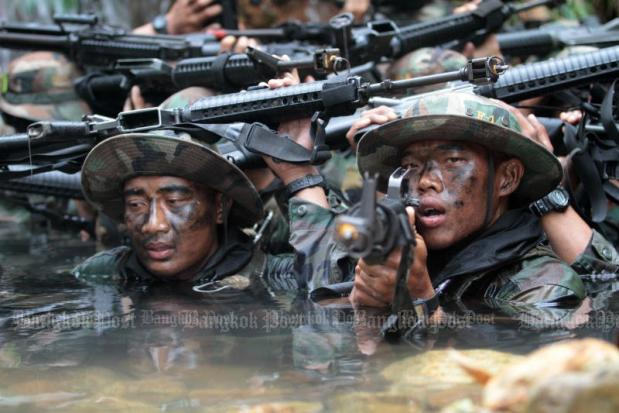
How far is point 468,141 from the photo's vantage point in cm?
455

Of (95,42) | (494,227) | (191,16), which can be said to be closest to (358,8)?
(191,16)

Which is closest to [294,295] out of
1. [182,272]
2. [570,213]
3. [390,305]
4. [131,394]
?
[182,272]

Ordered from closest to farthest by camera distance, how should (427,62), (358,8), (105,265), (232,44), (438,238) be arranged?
(438,238), (105,265), (232,44), (427,62), (358,8)

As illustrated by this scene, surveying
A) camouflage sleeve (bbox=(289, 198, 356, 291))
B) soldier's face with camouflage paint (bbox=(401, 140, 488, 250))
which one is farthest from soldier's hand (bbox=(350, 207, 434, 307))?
camouflage sleeve (bbox=(289, 198, 356, 291))

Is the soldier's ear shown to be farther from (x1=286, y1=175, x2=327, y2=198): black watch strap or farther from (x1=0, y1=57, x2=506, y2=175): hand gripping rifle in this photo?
(x1=286, y1=175, x2=327, y2=198): black watch strap

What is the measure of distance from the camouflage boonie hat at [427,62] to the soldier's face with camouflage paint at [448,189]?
2854mm

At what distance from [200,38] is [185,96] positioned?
1636 millimetres

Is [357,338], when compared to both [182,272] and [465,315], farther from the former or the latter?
[182,272]

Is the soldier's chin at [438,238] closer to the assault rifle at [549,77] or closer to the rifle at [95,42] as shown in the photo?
the assault rifle at [549,77]

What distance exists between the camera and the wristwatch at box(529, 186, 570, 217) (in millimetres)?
4965

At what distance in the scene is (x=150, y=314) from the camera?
4637 mm

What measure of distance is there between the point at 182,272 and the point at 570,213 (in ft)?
7.31

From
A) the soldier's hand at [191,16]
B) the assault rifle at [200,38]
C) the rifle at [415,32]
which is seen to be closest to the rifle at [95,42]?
the assault rifle at [200,38]

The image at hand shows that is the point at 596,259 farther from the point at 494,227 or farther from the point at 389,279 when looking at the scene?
the point at 389,279
